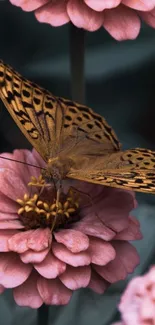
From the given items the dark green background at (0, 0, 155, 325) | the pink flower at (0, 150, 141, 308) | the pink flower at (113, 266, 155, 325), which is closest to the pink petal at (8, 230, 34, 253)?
the pink flower at (0, 150, 141, 308)

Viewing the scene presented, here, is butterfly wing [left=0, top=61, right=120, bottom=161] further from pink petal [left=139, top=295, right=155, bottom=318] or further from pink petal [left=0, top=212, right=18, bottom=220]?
pink petal [left=139, top=295, right=155, bottom=318]

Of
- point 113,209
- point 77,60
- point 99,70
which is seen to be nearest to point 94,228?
point 113,209

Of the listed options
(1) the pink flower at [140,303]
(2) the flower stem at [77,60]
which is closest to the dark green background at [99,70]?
(2) the flower stem at [77,60]

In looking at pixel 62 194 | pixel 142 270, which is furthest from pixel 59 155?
pixel 142 270

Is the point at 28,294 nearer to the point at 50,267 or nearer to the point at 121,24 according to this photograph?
the point at 50,267

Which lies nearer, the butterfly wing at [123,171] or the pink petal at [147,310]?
the pink petal at [147,310]

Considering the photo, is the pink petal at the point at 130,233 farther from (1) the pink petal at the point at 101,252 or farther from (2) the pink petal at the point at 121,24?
(2) the pink petal at the point at 121,24

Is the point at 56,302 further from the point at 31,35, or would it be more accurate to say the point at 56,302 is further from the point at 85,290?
the point at 31,35

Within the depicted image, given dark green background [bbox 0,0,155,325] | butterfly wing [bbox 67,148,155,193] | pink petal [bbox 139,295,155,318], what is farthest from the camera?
dark green background [bbox 0,0,155,325]
